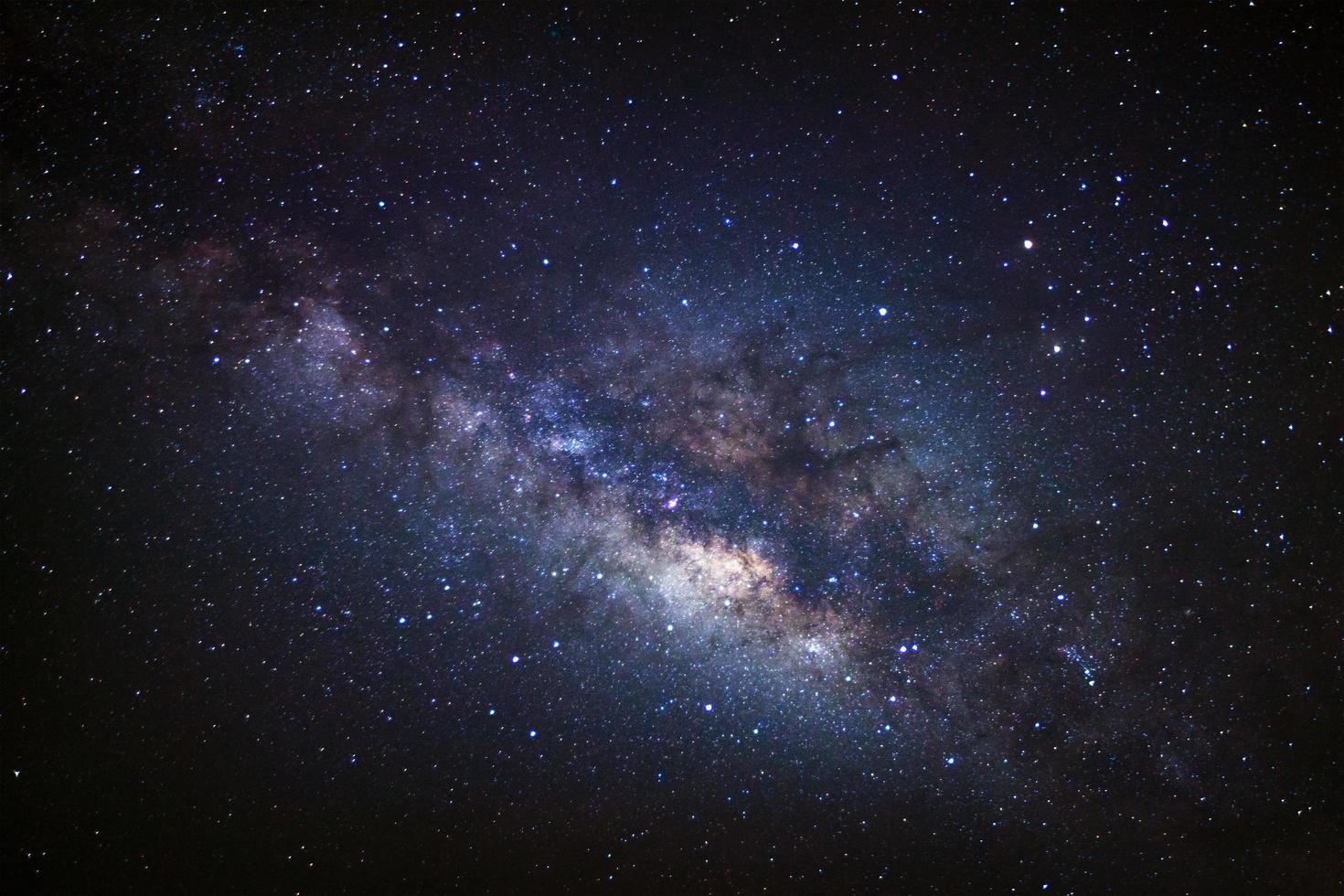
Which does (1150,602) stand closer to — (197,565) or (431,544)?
(431,544)

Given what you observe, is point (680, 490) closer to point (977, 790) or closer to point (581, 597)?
point (581, 597)

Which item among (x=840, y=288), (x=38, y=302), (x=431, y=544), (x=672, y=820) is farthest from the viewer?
(x=672, y=820)

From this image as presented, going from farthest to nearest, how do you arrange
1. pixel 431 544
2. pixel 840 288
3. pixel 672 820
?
pixel 672 820 → pixel 431 544 → pixel 840 288

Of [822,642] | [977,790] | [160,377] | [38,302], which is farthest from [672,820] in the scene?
[38,302]

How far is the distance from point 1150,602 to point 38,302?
19.8 ft

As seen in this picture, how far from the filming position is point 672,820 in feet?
10.1

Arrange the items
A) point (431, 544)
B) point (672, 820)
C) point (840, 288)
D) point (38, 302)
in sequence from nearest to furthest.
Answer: point (38, 302), point (840, 288), point (431, 544), point (672, 820)

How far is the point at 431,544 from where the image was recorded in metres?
2.83

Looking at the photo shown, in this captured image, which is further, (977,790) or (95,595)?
A: (977,790)

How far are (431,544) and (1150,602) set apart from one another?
410cm

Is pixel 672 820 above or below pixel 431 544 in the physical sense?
below

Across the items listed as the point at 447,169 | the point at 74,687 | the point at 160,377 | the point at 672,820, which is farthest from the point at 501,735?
the point at 447,169

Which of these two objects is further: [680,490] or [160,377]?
[680,490]

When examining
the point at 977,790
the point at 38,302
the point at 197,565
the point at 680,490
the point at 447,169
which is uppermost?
the point at 447,169
